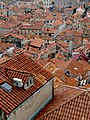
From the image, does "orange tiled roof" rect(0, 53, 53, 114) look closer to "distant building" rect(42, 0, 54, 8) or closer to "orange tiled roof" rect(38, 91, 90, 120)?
"orange tiled roof" rect(38, 91, 90, 120)

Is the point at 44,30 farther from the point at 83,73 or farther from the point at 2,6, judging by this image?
the point at 2,6

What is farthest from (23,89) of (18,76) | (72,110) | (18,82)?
(72,110)

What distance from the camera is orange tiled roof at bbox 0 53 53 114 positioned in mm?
15589

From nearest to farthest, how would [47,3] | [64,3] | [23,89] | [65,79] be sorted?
[23,89] → [65,79] → [64,3] → [47,3]

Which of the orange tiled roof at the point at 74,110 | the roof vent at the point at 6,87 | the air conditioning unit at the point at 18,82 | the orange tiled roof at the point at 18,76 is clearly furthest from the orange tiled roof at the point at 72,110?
the roof vent at the point at 6,87

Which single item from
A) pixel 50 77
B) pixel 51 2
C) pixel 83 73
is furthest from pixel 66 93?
pixel 51 2

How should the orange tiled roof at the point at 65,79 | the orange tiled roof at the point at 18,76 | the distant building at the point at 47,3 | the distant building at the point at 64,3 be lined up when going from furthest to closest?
the distant building at the point at 47,3
the distant building at the point at 64,3
the orange tiled roof at the point at 65,79
the orange tiled roof at the point at 18,76

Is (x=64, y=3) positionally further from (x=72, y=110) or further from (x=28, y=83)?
(x=72, y=110)

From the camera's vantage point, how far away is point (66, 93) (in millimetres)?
19453

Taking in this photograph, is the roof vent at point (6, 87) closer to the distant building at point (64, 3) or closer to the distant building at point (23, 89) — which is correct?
the distant building at point (23, 89)

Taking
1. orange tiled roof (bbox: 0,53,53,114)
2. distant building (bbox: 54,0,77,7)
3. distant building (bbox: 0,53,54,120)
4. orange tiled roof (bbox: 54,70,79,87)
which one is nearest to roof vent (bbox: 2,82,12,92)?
distant building (bbox: 0,53,54,120)

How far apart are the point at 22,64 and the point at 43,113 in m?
3.64

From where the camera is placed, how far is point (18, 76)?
1706cm

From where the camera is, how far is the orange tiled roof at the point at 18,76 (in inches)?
614
